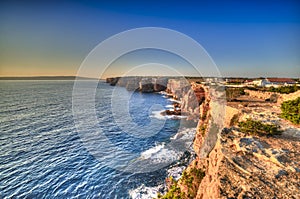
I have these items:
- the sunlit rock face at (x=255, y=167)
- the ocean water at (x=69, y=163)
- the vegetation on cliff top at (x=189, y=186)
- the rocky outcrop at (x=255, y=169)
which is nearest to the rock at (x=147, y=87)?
the ocean water at (x=69, y=163)

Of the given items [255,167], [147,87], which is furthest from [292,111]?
[147,87]

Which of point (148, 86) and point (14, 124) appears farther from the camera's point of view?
point (148, 86)

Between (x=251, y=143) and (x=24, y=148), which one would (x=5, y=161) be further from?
(x=251, y=143)

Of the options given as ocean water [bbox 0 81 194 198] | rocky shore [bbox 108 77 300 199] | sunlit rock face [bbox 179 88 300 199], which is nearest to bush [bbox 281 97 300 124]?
rocky shore [bbox 108 77 300 199]

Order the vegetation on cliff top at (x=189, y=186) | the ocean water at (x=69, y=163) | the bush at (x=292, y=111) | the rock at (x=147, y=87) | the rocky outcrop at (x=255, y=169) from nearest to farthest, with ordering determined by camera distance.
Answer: the rocky outcrop at (x=255, y=169) → the vegetation on cliff top at (x=189, y=186) → the bush at (x=292, y=111) → the ocean water at (x=69, y=163) → the rock at (x=147, y=87)

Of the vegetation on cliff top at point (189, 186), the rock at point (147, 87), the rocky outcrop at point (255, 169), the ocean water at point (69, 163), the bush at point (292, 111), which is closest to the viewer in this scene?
the rocky outcrop at point (255, 169)

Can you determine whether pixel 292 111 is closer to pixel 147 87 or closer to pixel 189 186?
pixel 189 186

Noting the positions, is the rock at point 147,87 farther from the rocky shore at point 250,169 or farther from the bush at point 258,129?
the bush at point 258,129

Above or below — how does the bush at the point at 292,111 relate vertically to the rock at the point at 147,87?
above

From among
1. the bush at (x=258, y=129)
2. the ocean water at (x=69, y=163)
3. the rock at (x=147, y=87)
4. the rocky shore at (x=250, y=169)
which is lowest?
the ocean water at (x=69, y=163)

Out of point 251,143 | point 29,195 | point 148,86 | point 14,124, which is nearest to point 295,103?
point 251,143

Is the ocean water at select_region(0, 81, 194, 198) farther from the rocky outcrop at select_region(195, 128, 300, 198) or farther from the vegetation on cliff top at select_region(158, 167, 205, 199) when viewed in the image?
the rocky outcrop at select_region(195, 128, 300, 198)
